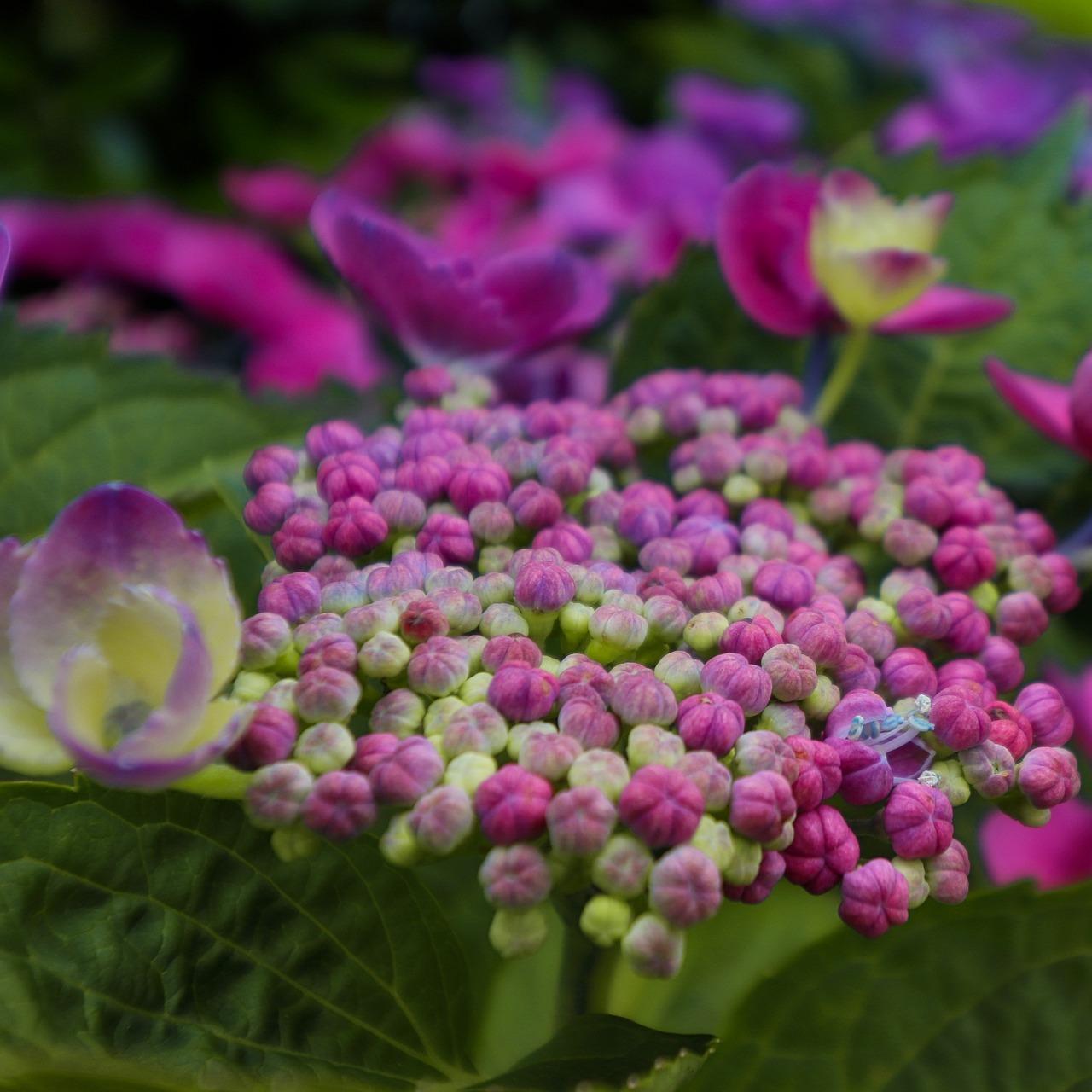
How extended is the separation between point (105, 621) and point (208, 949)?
0.45ft

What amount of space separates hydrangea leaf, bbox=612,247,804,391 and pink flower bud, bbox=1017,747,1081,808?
14.6 inches

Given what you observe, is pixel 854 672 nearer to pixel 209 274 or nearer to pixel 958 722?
pixel 958 722

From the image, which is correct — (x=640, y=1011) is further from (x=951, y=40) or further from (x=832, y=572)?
(x=951, y=40)

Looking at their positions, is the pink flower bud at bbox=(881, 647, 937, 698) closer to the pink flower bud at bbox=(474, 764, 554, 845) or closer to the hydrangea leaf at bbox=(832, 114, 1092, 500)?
the pink flower bud at bbox=(474, 764, 554, 845)

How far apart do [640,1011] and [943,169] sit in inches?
22.6

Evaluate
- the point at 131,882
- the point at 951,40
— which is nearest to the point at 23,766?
the point at 131,882

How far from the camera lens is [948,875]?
417mm

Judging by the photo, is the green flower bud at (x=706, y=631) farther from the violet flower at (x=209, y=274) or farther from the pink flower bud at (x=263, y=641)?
the violet flower at (x=209, y=274)

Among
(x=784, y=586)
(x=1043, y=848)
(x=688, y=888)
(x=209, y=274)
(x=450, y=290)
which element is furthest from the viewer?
(x=209, y=274)

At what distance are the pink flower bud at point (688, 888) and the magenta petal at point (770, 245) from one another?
379 mm

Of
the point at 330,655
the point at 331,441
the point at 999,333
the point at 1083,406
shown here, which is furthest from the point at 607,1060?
the point at 999,333

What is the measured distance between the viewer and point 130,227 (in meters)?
1.11

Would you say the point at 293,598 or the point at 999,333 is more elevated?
the point at 999,333

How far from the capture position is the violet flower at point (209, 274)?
1.09m
